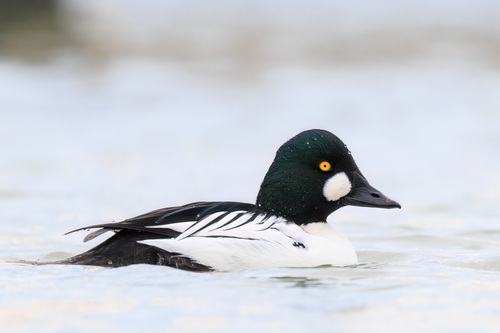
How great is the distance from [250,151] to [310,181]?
6397mm

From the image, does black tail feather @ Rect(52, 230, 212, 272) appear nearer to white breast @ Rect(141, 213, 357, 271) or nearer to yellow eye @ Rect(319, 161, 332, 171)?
white breast @ Rect(141, 213, 357, 271)

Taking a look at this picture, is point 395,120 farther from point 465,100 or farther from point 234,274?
point 234,274

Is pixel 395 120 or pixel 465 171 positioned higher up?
pixel 395 120

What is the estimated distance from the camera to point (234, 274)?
687cm

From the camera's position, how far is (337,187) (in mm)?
7668

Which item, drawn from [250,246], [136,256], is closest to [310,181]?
[250,246]

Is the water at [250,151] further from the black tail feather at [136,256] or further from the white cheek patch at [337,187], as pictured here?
the white cheek patch at [337,187]

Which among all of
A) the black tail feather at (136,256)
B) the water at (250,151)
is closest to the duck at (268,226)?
the black tail feather at (136,256)

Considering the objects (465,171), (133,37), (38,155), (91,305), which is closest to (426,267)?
(91,305)

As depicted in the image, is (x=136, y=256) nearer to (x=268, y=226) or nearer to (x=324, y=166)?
(x=268, y=226)

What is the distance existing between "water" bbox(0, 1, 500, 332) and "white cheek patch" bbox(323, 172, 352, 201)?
65 cm

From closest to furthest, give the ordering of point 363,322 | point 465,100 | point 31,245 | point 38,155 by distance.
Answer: point 363,322
point 31,245
point 38,155
point 465,100

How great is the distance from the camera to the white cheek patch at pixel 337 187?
7652 mm

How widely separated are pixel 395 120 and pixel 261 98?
2.89 metres
